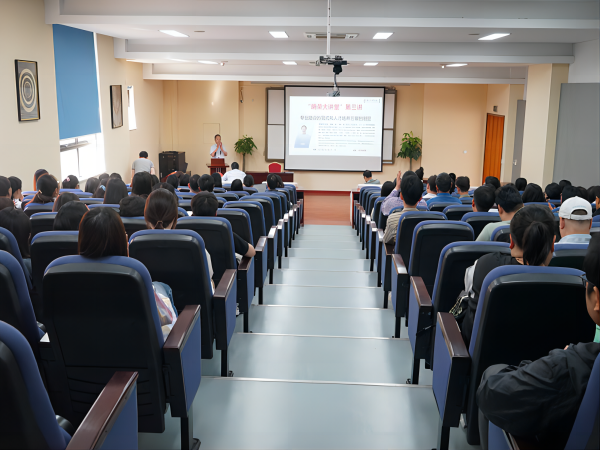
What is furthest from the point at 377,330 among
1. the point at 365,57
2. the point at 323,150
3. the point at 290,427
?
the point at 323,150

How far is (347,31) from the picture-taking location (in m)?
7.50

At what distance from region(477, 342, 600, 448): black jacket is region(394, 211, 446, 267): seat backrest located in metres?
2.31

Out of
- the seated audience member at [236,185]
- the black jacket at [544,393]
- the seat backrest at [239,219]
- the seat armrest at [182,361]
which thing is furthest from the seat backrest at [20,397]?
the seated audience member at [236,185]

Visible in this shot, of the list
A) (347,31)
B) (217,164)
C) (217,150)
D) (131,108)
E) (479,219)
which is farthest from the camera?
(217,150)

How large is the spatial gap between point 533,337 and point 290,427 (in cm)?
123

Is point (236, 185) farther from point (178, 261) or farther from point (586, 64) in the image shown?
point (586, 64)

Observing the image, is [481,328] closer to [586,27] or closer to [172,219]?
[172,219]

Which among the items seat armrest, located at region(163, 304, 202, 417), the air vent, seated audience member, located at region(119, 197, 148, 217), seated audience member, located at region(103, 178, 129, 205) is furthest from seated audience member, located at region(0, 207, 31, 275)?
the air vent

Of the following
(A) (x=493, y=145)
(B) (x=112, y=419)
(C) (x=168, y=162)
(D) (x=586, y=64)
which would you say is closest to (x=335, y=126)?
(A) (x=493, y=145)

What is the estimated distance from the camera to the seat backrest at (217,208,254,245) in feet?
12.4

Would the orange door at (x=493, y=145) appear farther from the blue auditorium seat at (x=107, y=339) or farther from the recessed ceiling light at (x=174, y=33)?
the blue auditorium seat at (x=107, y=339)

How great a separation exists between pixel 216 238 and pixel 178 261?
59cm

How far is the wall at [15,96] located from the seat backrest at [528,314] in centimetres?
637

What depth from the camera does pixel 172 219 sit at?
2.87 m
